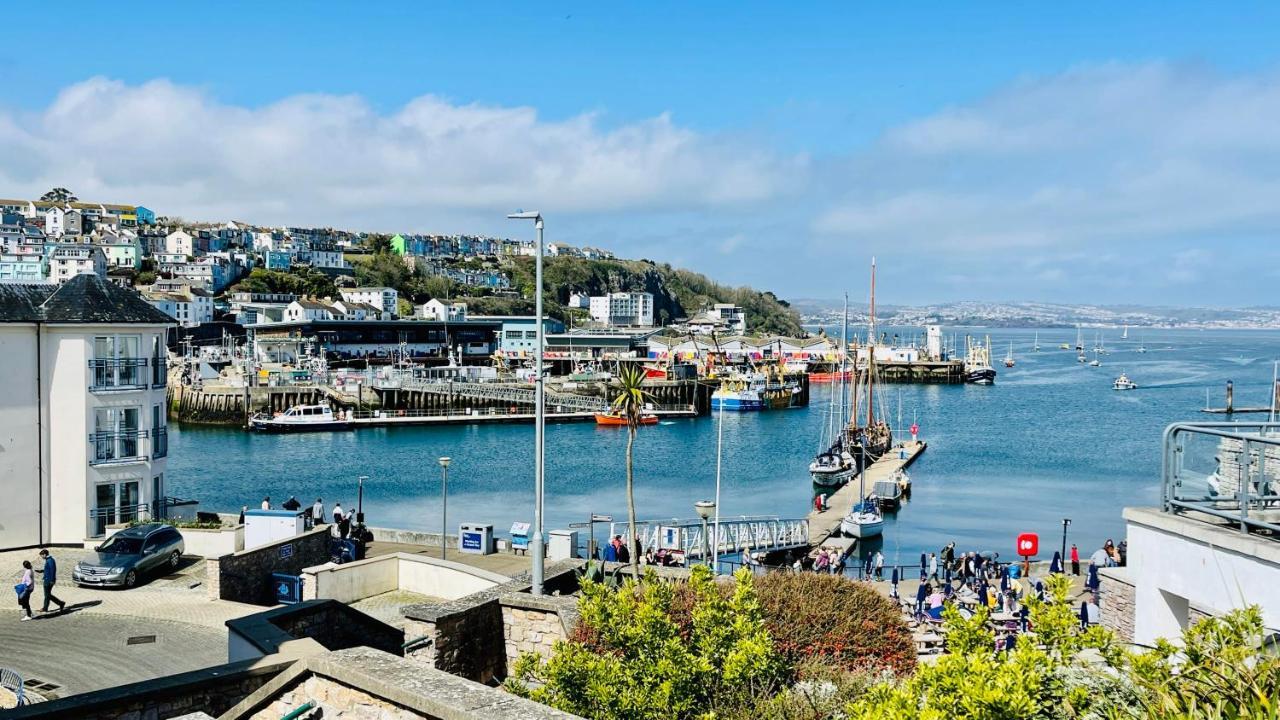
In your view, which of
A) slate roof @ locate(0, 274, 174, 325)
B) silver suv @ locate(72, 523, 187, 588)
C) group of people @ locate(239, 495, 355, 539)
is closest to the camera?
silver suv @ locate(72, 523, 187, 588)

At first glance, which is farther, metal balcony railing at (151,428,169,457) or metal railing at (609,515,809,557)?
metal railing at (609,515,809,557)

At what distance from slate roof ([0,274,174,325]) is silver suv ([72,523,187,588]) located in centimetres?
534

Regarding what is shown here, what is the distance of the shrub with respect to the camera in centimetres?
1011

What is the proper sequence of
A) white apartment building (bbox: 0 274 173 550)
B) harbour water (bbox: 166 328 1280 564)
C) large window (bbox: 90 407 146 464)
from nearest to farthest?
white apartment building (bbox: 0 274 173 550)
large window (bbox: 90 407 146 464)
harbour water (bbox: 166 328 1280 564)

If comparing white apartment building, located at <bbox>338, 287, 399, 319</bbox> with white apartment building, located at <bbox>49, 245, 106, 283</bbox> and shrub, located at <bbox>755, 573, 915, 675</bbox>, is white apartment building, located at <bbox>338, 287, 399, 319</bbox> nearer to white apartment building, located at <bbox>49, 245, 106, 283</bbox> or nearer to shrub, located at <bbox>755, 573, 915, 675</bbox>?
white apartment building, located at <bbox>49, 245, 106, 283</bbox>

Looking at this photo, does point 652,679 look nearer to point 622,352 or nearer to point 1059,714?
point 1059,714

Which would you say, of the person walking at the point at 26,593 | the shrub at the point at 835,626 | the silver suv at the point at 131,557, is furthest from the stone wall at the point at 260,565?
the shrub at the point at 835,626

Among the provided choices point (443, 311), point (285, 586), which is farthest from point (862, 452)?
point (443, 311)

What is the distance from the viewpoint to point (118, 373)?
78.4 ft

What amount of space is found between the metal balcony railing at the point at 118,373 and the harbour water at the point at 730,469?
69.8ft

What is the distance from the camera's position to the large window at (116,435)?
2331cm

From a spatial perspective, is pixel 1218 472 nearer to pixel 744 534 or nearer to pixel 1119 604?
pixel 1119 604

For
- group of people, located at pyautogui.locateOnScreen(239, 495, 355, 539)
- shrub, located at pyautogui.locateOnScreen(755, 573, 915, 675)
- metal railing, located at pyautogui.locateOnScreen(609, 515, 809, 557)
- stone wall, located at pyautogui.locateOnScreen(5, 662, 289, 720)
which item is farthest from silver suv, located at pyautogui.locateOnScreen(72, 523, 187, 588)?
metal railing, located at pyautogui.locateOnScreen(609, 515, 809, 557)

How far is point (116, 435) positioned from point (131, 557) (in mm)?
5935
